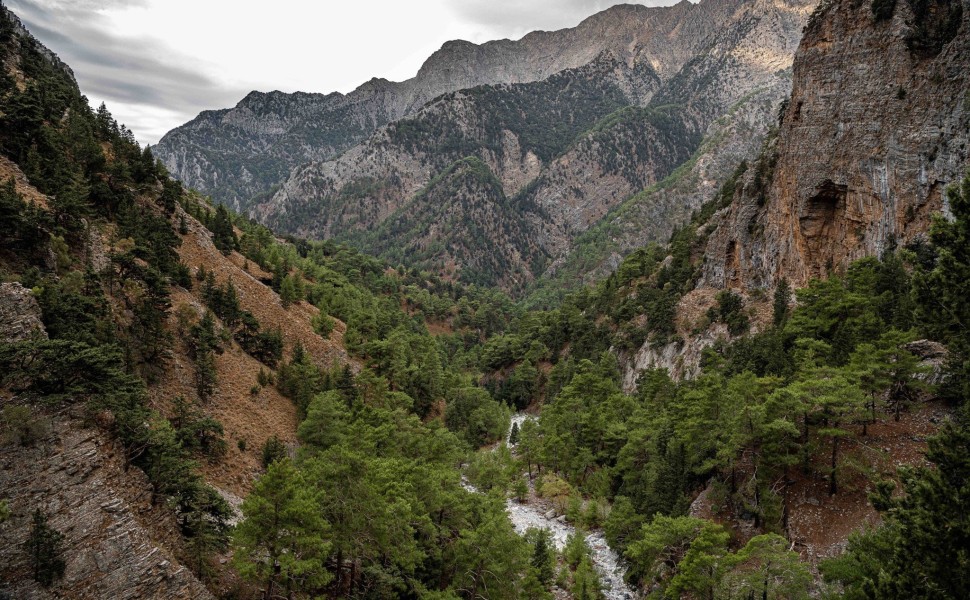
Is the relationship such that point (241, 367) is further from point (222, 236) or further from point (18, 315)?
point (222, 236)

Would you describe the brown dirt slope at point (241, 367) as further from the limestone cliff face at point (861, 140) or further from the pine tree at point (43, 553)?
the limestone cliff face at point (861, 140)

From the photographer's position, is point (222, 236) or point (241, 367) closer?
point (241, 367)

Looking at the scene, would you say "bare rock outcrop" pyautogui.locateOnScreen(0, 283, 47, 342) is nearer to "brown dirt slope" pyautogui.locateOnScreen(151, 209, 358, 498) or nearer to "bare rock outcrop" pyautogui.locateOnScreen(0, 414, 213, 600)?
"bare rock outcrop" pyautogui.locateOnScreen(0, 414, 213, 600)

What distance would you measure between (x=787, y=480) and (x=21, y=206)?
47.6 metres

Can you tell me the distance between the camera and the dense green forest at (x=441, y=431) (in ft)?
67.8

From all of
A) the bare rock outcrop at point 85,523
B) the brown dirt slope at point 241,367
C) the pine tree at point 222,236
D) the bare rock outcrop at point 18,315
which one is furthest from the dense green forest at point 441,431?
the bare rock outcrop at point 18,315

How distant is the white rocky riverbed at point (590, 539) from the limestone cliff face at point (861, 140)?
44.6 metres

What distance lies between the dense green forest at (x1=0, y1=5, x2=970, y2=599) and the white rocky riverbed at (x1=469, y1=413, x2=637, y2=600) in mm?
1179

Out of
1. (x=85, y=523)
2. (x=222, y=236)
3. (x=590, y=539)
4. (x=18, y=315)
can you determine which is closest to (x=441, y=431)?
(x=590, y=539)

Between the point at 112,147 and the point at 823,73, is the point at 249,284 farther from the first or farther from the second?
the point at 823,73

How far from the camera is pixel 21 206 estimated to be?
2997 cm

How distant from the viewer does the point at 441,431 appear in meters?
52.9

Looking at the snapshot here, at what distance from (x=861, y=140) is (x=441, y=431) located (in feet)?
204

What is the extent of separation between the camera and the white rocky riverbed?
40928mm
